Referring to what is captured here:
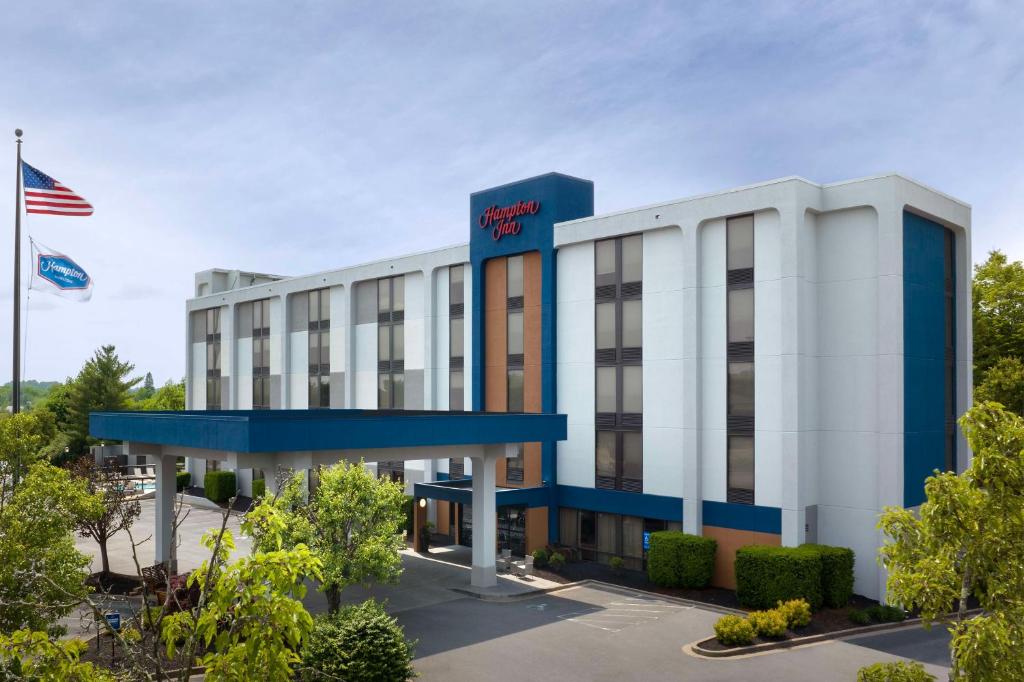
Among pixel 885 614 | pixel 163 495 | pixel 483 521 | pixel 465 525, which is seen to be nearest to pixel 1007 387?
pixel 885 614

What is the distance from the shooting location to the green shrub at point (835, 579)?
92.3 feet

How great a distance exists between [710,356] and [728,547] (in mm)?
7432

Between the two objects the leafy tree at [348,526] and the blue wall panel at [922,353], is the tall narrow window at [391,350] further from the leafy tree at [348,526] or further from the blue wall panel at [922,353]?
the blue wall panel at [922,353]

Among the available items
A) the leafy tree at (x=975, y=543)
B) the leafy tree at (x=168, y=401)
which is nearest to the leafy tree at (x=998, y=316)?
the leafy tree at (x=975, y=543)

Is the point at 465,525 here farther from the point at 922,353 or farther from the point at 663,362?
the point at 922,353

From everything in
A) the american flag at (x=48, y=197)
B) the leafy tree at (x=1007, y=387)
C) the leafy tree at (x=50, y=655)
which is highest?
the american flag at (x=48, y=197)

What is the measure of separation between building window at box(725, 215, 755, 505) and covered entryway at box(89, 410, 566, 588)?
673cm

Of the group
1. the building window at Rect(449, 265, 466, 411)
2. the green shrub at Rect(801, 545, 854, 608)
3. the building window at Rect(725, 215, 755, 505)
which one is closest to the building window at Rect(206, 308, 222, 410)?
the building window at Rect(449, 265, 466, 411)

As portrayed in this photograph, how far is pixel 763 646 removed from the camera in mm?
24172

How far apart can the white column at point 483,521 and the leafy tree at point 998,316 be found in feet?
121

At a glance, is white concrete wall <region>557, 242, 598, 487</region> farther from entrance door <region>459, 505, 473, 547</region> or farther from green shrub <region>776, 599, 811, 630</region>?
green shrub <region>776, 599, 811, 630</region>

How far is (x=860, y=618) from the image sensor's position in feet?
87.7

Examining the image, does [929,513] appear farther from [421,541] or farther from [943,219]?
[421,541]

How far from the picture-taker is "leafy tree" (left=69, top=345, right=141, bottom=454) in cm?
7425
